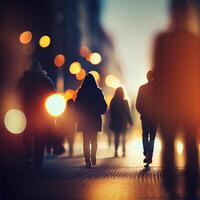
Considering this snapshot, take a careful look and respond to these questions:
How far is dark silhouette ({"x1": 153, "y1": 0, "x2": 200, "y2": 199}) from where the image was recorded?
962 centimetres

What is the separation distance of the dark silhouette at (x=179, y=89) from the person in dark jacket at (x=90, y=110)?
16.6 ft

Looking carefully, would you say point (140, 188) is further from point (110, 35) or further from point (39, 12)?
point (110, 35)

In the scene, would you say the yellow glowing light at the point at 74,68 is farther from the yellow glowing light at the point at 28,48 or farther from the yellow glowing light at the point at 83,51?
the yellow glowing light at the point at 28,48

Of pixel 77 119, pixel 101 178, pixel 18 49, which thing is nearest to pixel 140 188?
pixel 101 178

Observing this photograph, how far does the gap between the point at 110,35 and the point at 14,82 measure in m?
92.1

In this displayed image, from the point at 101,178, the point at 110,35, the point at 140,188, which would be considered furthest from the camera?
the point at 110,35

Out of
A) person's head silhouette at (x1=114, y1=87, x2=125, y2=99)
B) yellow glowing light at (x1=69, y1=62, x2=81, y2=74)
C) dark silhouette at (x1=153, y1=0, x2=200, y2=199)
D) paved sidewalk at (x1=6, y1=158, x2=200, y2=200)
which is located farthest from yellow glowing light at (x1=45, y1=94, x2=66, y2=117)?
yellow glowing light at (x1=69, y1=62, x2=81, y2=74)

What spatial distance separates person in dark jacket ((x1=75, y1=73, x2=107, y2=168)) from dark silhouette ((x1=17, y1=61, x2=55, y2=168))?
40.1 inches

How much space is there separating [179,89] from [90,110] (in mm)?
5662

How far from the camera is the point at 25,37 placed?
141ft

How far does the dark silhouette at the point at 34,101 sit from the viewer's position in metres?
14.4

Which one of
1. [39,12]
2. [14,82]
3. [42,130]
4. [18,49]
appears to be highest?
[39,12]

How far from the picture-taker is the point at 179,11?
9078mm

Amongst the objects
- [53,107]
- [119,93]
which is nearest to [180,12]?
Result: [119,93]
